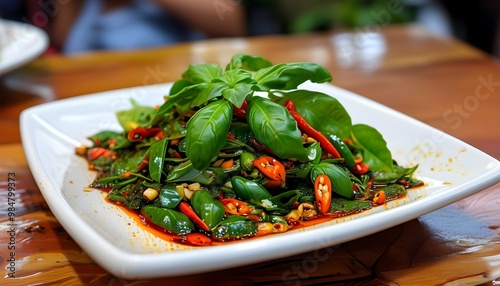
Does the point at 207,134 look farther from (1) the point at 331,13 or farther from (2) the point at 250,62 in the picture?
(1) the point at 331,13

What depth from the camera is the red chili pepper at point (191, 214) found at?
105 cm

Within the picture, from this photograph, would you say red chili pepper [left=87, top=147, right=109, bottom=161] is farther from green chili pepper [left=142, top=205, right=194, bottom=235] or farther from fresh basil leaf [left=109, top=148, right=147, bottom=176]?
green chili pepper [left=142, top=205, right=194, bottom=235]

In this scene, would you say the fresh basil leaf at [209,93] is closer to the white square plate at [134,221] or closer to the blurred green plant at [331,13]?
the white square plate at [134,221]

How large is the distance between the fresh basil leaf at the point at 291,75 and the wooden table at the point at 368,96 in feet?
1.03

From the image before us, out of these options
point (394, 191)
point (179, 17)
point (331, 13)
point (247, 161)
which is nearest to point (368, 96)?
point (394, 191)

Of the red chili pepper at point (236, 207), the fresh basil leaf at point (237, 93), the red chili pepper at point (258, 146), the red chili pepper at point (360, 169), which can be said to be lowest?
the red chili pepper at point (236, 207)

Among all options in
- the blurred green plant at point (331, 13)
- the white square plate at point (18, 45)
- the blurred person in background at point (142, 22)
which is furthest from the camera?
the blurred green plant at point (331, 13)

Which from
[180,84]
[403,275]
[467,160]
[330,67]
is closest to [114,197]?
[180,84]

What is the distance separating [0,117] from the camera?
1817 mm

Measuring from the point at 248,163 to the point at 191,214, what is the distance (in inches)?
5.6

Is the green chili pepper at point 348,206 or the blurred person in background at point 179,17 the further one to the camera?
the blurred person in background at point 179,17

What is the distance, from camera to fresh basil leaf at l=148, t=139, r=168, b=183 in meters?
1.15

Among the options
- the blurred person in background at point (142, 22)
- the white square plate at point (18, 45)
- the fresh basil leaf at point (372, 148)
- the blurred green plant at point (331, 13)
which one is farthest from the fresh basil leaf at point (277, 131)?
the blurred green plant at point (331, 13)

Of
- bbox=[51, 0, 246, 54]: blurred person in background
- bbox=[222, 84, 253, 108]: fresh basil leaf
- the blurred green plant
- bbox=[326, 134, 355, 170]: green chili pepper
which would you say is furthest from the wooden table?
the blurred green plant
